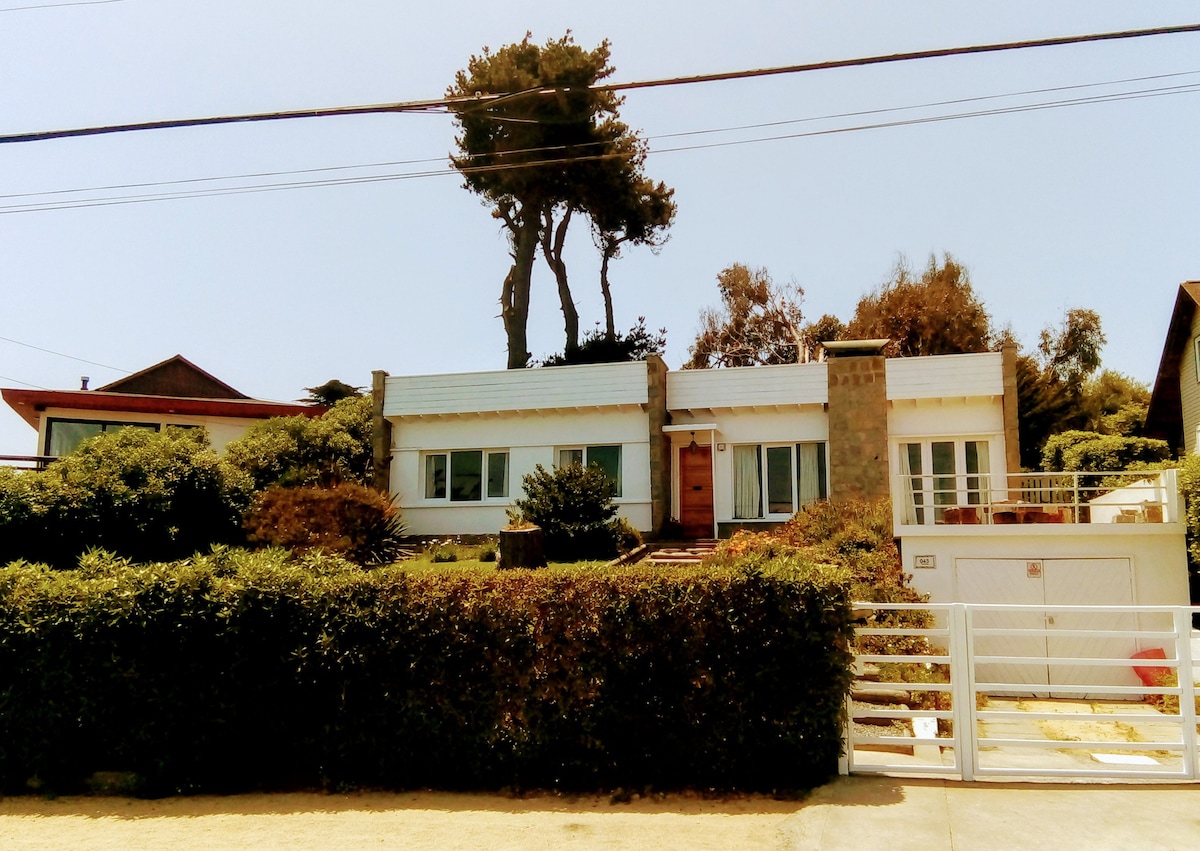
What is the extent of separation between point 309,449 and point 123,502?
722 centimetres

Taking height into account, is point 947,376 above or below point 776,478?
above

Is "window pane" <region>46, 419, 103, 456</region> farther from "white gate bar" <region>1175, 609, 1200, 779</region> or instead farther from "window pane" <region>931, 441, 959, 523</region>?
"white gate bar" <region>1175, 609, 1200, 779</region>

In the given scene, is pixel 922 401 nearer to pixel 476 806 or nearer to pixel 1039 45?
pixel 1039 45

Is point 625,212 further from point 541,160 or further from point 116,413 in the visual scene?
point 116,413

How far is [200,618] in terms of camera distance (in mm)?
7438

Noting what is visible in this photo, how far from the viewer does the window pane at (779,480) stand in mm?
21078

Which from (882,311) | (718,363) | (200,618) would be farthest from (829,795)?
(718,363)

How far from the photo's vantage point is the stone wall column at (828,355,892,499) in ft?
65.4

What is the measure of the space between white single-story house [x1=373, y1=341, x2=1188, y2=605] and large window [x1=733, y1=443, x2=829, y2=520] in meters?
0.03

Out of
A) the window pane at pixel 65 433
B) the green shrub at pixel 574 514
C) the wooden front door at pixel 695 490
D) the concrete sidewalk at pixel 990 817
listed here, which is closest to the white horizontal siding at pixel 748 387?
the wooden front door at pixel 695 490

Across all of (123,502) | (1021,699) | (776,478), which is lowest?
(1021,699)

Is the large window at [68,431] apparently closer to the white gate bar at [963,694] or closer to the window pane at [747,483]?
the window pane at [747,483]

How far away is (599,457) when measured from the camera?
2202 cm

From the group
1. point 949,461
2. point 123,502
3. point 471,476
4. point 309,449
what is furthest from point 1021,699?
point 309,449
